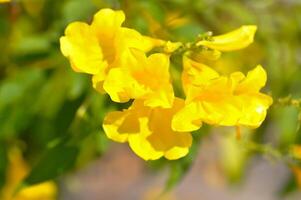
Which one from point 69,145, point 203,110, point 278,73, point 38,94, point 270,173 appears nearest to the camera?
point 203,110

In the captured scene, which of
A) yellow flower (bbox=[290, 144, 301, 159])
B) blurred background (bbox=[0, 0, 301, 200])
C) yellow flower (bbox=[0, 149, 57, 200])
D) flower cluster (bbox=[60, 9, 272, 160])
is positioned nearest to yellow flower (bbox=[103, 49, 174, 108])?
flower cluster (bbox=[60, 9, 272, 160])

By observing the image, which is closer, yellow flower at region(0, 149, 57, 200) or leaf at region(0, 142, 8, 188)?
leaf at region(0, 142, 8, 188)

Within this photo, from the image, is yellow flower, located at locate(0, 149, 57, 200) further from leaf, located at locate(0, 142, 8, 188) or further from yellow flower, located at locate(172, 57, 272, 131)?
yellow flower, located at locate(172, 57, 272, 131)

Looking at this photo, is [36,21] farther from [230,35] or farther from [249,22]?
[230,35]

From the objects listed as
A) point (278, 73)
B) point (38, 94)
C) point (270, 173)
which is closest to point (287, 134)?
point (278, 73)

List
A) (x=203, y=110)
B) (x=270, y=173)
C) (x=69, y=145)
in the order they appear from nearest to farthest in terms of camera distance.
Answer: (x=203, y=110), (x=69, y=145), (x=270, y=173)

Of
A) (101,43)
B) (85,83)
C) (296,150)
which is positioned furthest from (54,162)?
(296,150)

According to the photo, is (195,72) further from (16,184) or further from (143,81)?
(16,184)
